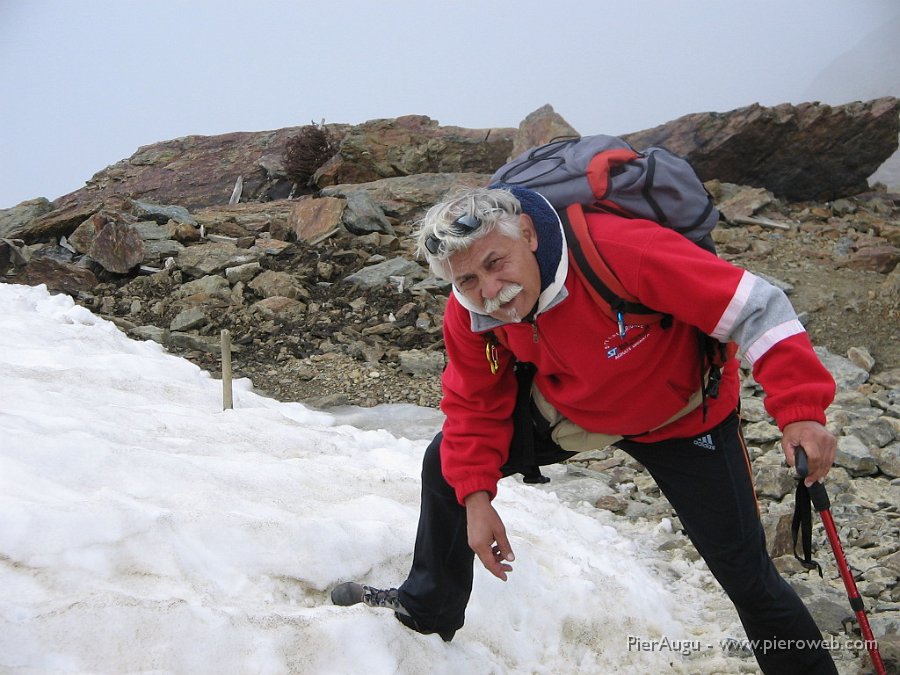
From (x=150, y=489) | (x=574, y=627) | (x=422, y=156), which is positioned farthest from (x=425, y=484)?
(x=422, y=156)

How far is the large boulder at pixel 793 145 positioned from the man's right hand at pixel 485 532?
43.9 feet

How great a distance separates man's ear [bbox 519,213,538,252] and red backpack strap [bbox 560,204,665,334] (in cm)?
10

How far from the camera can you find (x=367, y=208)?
13430mm

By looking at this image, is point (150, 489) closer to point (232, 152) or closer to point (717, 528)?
point (717, 528)

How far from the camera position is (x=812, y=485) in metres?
2.53

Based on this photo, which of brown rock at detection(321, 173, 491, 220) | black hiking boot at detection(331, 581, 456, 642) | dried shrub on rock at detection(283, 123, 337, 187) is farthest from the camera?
dried shrub on rock at detection(283, 123, 337, 187)

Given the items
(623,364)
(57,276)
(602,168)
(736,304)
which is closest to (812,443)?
(736,304)

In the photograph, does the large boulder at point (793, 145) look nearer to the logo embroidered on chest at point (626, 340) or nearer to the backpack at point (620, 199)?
the backpack at point (620, 199)

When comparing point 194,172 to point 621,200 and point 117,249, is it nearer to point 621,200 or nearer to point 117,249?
point 117,249

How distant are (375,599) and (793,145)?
14297 mm

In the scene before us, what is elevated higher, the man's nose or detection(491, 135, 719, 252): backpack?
detection(491, 135, 719, 252): backpack

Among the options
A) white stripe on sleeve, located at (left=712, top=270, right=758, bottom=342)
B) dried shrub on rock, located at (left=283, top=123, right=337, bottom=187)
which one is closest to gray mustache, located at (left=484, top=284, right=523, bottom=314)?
white stripe on sleeve, located at (left=712, top=270, right=758, bottom=342)

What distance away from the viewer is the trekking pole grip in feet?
7.53

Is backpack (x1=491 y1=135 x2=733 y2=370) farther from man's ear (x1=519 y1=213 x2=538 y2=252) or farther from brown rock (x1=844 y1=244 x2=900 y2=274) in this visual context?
brown rock (x1=844 y1=244 x2=900 y2=274)
